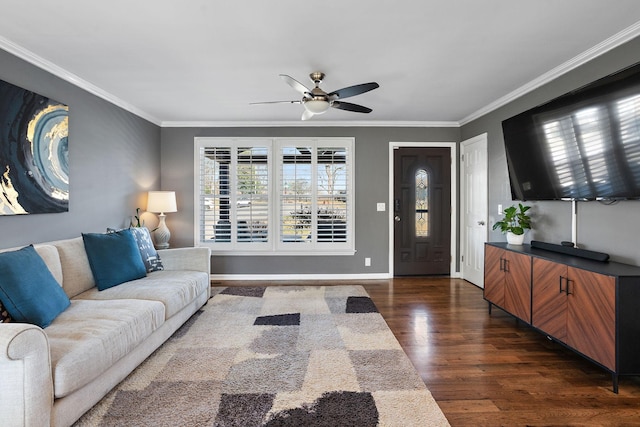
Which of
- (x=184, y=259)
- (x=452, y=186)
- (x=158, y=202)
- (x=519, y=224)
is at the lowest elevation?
(x=184, y=259)

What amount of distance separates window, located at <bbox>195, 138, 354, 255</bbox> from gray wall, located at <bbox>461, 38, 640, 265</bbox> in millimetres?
2090

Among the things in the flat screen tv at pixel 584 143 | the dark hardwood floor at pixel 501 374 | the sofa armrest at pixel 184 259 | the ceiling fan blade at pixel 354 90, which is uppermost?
the ceiling fan blade at pixel 354 90

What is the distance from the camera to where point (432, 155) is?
5145mm

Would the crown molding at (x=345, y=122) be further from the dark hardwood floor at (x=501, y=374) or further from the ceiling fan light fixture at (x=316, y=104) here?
the dark hardwood floor at (x=501, y=374)

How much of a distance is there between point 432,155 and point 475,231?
1.34 metres

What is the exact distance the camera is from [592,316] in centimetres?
220

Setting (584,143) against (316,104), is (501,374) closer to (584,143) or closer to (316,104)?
(584,143)

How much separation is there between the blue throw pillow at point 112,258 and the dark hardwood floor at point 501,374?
2.53 m

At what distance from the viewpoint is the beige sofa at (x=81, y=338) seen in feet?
4.70

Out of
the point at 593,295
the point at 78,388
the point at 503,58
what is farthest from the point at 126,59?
the point at 593,295

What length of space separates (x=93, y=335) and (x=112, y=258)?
1.22m

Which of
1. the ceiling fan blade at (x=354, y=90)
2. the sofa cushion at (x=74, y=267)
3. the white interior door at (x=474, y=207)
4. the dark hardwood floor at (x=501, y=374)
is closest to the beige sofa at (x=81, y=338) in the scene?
the sofa cushion at (x=74, y=267)

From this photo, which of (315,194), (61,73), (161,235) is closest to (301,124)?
(315,194)

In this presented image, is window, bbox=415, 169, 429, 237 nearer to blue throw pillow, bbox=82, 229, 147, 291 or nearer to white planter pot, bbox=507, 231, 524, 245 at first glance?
white planter pot, bbox=507, 231, 524, 245
